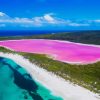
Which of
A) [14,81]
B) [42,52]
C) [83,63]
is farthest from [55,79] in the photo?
[42,52]

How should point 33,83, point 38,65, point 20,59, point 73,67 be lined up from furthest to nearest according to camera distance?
point 20,59, point 38,65, point 73,67, point 33,83

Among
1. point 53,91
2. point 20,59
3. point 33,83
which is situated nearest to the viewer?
point 53,91

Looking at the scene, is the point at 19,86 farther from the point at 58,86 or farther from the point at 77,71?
the point at 77,71

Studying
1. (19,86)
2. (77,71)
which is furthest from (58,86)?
(77,71)

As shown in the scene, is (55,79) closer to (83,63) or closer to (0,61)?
(83,63)

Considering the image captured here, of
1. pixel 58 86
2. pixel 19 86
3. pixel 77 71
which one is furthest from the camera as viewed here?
pixel 77 71

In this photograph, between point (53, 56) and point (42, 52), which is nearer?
point (53, 56)

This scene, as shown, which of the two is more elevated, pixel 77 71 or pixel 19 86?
pixel 77 71

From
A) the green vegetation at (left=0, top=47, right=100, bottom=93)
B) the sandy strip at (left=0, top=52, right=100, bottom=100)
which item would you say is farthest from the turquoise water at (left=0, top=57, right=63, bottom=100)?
the green vegetation at (left=0, top=47, right=100, bottom=93)
